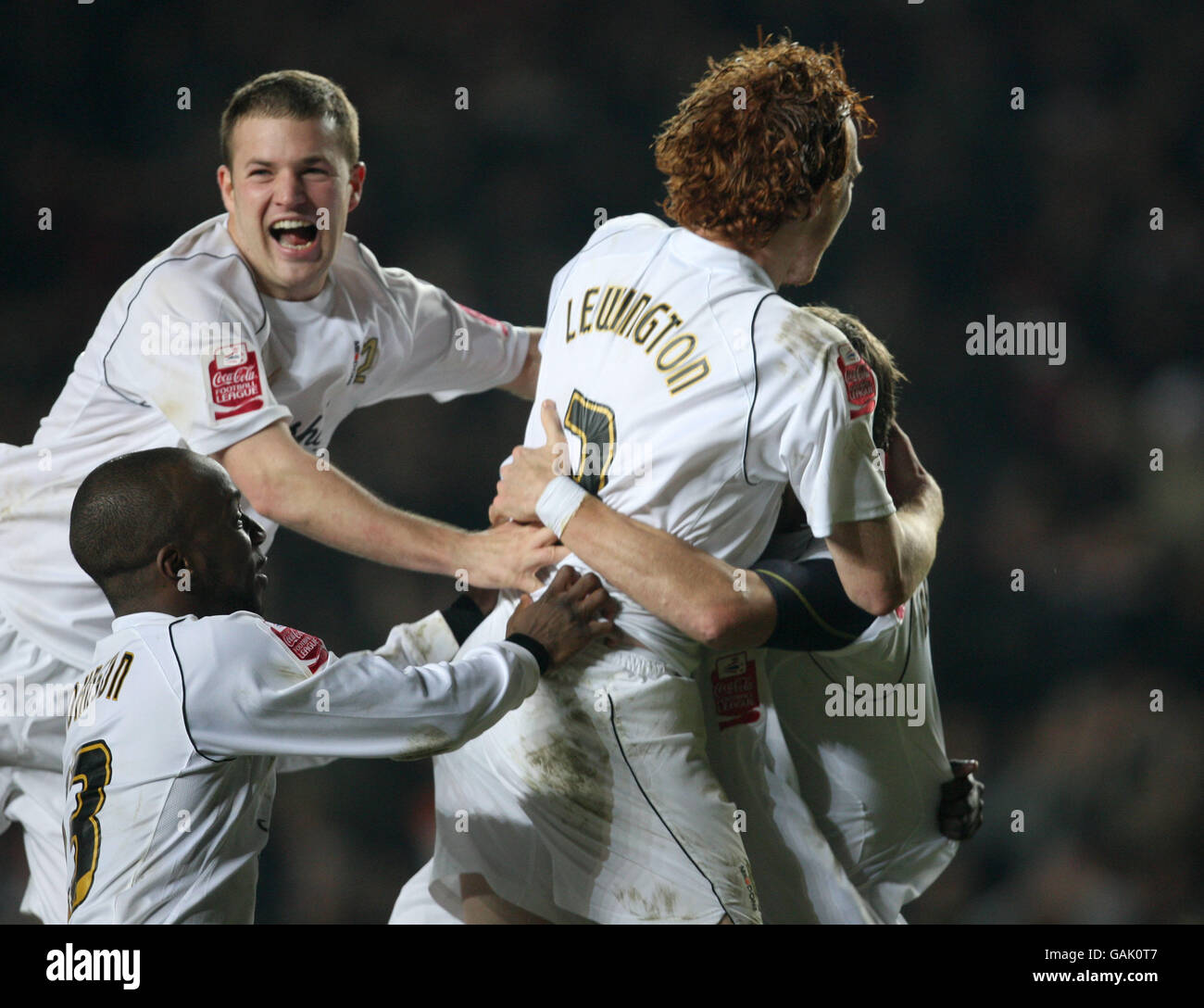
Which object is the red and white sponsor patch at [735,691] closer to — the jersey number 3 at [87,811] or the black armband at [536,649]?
the black armband at [536,649]

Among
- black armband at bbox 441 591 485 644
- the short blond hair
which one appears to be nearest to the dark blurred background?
the short blond hair

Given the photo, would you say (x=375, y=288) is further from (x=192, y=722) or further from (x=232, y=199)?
(x=192, y=722)

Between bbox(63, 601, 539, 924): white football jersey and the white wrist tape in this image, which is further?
the white wrist tape

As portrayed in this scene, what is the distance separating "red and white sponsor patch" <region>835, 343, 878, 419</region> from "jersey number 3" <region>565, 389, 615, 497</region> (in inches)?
12.8

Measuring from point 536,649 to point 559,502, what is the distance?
0.68 feet

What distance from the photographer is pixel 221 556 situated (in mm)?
1719

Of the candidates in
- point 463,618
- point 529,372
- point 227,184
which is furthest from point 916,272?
point 227,184

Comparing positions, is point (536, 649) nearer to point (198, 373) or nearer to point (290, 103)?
point (198, 373)

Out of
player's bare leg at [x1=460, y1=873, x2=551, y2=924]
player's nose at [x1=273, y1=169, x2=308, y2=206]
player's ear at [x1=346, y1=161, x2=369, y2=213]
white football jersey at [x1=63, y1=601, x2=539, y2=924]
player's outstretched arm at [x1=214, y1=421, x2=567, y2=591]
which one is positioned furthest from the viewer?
player's ear at [x1=346, y1=161, x2=369, y2=213]

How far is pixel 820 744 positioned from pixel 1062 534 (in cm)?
106

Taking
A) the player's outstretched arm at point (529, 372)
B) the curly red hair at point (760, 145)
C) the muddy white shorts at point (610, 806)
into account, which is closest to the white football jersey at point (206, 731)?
the muddy white shorts at point (610, 806)

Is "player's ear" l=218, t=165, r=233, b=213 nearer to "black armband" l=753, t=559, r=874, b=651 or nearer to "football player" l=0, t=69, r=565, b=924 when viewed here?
"football player" l=0, t=69, r=565, b=924

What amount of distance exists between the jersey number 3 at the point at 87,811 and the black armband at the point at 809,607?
914 millimetres

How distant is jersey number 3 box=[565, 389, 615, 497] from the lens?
180cm
